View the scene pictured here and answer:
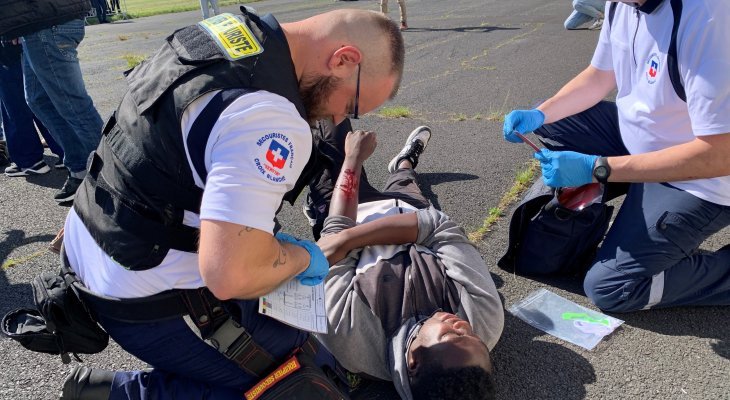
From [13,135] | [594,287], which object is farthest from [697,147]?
[13,135]

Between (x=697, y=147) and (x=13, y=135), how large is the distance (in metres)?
4.68

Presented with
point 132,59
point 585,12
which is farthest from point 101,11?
point 585,12

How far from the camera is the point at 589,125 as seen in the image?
127 inches

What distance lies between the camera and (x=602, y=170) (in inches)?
107

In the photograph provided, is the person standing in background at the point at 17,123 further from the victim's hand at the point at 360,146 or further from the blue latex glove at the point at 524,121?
the blue latex glove at the point at 524,121

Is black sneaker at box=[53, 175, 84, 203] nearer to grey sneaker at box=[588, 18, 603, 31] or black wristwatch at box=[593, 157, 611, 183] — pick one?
black wristwatch at box=[593, 157, 611, 183]

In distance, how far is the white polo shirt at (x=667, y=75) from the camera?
7.56 ft

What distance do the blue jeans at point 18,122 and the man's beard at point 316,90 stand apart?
353cm

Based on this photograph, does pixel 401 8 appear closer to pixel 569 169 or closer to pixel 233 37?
pixel 569 169

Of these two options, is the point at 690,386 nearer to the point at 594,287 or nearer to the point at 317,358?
the point at 594,287

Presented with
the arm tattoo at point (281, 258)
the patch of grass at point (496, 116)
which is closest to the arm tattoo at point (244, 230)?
the arm tattoo at point (281, 258)

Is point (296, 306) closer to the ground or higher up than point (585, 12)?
higher up

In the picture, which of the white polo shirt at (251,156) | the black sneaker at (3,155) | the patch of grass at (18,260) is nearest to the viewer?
the white polo shirt at (251,156)

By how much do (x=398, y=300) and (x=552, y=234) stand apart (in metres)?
0.99
